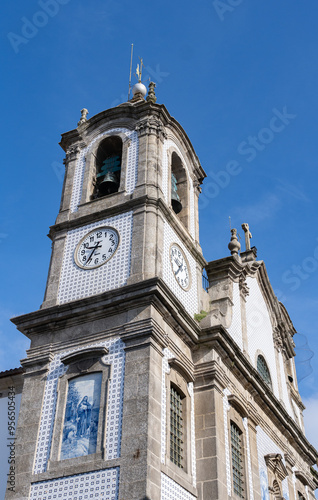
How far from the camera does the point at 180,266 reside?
18.3 metres

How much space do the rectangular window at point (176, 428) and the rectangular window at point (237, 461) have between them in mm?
2152

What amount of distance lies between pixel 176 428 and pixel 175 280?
4.10m

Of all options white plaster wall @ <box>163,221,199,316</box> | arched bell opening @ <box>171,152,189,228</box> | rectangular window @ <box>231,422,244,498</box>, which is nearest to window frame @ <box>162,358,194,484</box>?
rectangular window @ <box>231,422,244,498</box>

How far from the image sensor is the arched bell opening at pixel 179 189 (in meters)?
20.4

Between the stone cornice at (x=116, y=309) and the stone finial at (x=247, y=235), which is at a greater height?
the stone finial at (x=247, y=235)

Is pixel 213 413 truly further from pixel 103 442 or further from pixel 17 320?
pixel 17 320

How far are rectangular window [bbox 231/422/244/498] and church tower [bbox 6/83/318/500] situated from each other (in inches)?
2.0

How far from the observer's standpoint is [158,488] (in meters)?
13.0

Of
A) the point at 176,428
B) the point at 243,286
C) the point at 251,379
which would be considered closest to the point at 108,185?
the point at 243,286

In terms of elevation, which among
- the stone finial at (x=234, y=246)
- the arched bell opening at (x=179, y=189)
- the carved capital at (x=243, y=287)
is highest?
the arched bell opening at (x=179, y=189)

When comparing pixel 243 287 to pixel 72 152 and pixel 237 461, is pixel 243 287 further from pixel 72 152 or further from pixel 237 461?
pixel 72 152

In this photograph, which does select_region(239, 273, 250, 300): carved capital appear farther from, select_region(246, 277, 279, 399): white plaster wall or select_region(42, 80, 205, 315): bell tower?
select_region(42, 80, 205, 315): bell tower

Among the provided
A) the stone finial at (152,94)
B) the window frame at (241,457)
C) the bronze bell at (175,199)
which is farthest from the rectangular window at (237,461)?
the stone finial at (152,94)

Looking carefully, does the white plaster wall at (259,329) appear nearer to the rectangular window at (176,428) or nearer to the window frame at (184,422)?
the window frame at (184,422)
